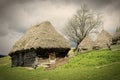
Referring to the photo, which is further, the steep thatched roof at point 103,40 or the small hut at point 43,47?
the steep thatched roof at point 103,40

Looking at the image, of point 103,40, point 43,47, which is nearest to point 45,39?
point 43,47

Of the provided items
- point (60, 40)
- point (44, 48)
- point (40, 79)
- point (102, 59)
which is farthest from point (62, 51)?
point (40, 79)

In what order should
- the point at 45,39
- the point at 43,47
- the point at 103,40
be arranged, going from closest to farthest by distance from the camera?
1. the point at 43,47
2. the point at 45,39
3. the point at 103,40

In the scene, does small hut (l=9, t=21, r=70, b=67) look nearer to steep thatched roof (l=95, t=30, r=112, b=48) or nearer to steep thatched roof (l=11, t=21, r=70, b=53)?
steep thatched roof (l=11, t=21, r=70, b=53)

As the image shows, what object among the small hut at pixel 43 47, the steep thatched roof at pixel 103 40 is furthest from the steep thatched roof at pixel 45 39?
the steep thatched roof at pixel 103 40

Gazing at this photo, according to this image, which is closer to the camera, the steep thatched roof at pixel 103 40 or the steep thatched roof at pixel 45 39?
the steep thatched roof at pixel 45 39

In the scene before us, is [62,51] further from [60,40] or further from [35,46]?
[35,46]

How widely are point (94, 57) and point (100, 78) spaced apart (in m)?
9.27

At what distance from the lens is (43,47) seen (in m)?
28.2

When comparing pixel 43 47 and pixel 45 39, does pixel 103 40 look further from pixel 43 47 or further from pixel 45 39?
pixel 43 47

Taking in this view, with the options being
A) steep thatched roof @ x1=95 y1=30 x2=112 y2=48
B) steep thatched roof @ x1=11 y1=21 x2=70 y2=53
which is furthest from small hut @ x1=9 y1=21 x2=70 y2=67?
steep thatched roof @ x1=95 y1=30 x2=112 y2=48

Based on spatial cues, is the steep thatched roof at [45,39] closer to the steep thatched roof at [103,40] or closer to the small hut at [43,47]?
the small hut at [43,47]

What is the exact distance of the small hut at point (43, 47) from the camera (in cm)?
2861

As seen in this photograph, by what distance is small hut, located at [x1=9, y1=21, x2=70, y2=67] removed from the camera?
93.9 ft
